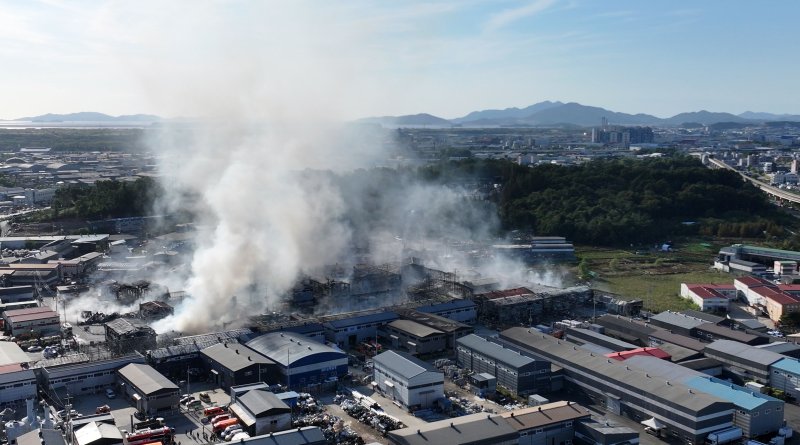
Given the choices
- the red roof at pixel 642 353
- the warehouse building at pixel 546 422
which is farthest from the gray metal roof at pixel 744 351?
the warehouse building at pixel 546 422

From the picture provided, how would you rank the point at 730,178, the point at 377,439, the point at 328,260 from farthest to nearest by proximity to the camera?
the point at 730,178 < the point at 328,260 < the point at 377,439

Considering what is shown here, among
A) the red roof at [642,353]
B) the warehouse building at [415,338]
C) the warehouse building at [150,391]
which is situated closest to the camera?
the warehouse building at [150,391]

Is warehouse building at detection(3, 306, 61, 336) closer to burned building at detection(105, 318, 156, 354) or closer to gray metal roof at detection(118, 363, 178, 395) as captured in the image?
burned building at detection(105, 318, 156, 354)

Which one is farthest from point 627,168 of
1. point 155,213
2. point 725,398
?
point 725,398

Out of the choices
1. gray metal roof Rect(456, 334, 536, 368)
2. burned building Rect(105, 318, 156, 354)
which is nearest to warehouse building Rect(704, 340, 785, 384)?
gray metal roof Rect(456, 334, 536, 368)

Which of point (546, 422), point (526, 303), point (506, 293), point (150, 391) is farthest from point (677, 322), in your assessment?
point (150, 391)

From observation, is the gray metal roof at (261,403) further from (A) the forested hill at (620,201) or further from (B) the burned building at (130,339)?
(A) the forested hill at (620,201)

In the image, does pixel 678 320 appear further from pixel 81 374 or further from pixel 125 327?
pixel 81 374

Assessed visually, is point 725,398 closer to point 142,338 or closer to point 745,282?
point 745,282
